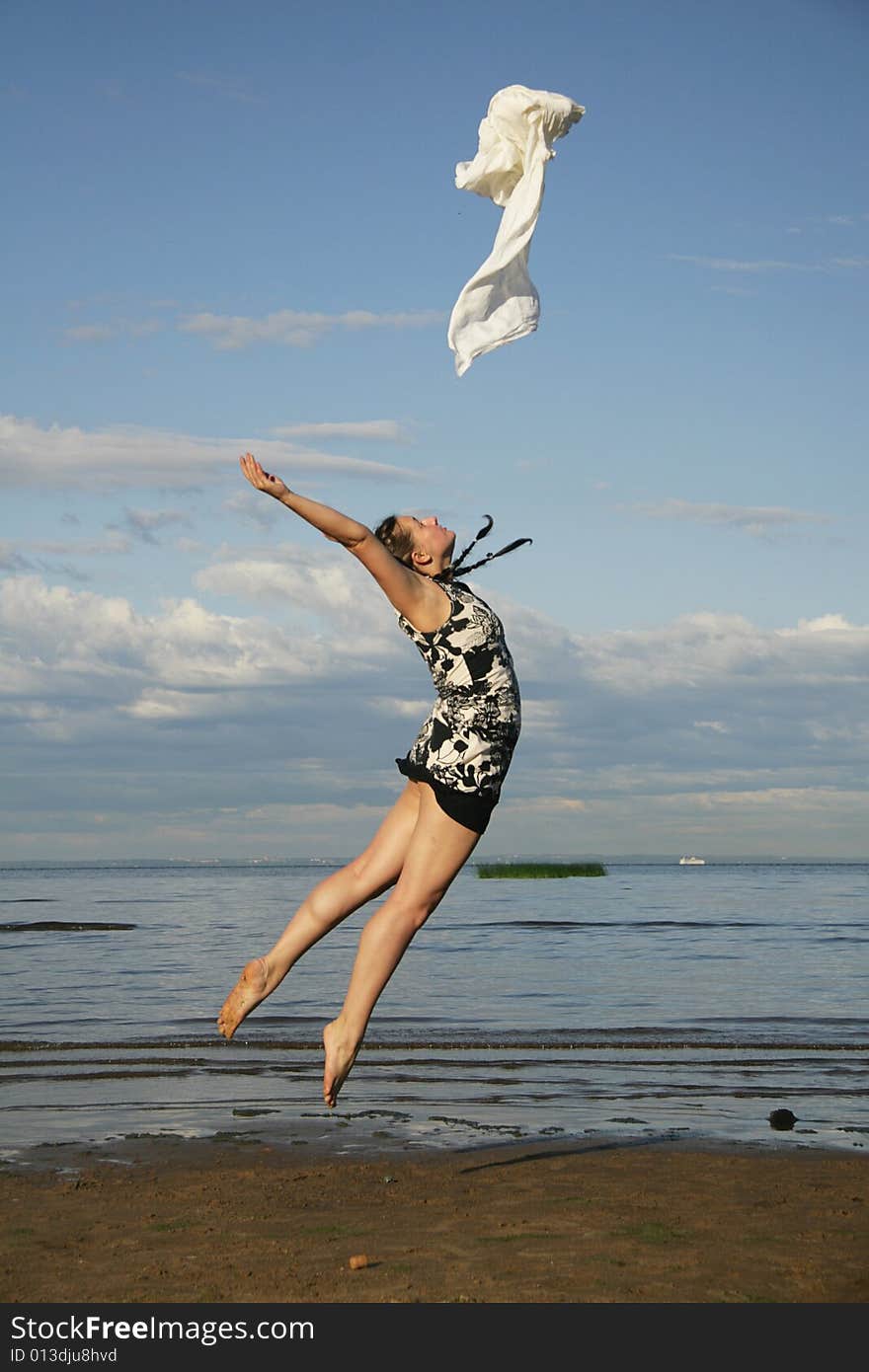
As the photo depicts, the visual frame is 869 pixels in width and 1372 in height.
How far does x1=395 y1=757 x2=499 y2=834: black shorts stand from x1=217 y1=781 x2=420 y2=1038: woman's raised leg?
21 centimetres

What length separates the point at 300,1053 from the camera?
486 inches

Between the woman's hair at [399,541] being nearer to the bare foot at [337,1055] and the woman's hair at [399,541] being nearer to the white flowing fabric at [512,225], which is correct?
the white flowing fabric at [512,225]

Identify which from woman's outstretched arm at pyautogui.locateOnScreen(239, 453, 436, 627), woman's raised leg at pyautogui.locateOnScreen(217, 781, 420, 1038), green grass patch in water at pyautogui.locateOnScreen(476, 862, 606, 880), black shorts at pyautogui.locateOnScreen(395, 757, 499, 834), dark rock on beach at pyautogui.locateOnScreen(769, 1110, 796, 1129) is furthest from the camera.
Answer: green grass patch in water at pyautogui.locateOnScreen(476, 862, 606, 880)

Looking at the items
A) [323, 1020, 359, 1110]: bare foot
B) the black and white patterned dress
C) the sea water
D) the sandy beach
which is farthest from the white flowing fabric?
the sea water

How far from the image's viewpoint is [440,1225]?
593 cm

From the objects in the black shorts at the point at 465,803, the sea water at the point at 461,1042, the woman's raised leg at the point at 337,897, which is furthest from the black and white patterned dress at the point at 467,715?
the sea water at the point at 461,1042

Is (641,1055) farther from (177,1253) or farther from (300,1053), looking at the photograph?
(177,1253)

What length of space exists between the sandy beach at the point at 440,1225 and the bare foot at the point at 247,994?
2.95 feet

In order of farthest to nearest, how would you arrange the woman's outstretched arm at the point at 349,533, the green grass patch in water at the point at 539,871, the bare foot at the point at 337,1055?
Answer: the green grass patch in water at the point at 539,871, the bare foot at the point at 337,1055, the woman's outstretched arm at the point at 349,533

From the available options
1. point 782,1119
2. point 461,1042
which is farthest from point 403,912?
point 461,1042

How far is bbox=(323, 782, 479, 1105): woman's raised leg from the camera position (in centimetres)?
520

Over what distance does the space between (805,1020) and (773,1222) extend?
8810 millimetres

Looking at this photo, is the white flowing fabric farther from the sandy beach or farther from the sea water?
the sea water

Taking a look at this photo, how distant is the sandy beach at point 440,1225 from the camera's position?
4973 millimetres
